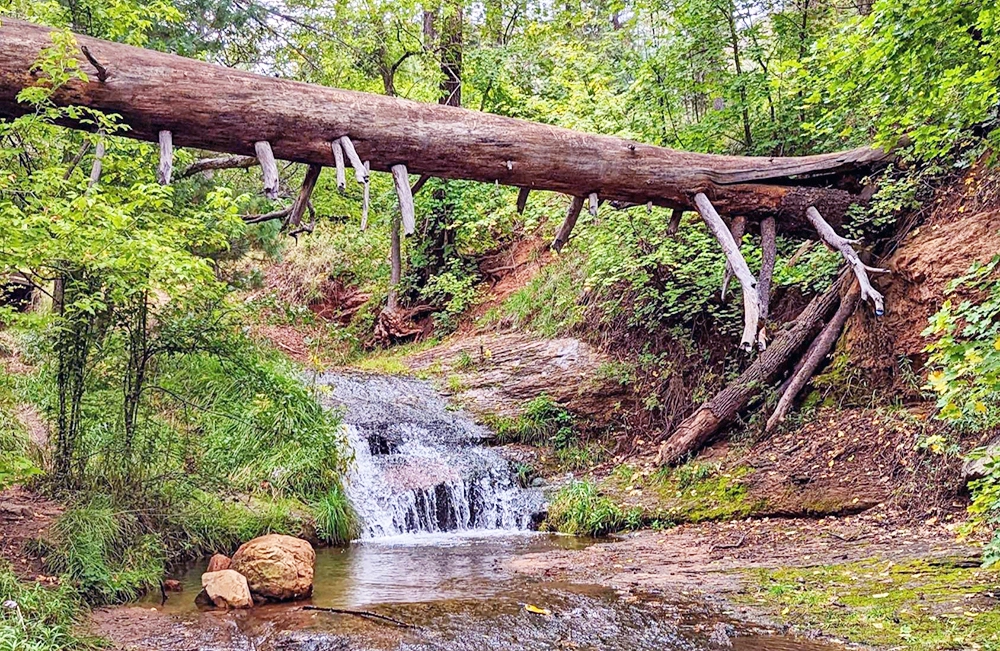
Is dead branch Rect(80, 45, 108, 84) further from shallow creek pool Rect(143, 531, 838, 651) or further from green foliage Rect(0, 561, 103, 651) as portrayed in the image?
shallow creek pool Rect(143, 531, 838, 651)

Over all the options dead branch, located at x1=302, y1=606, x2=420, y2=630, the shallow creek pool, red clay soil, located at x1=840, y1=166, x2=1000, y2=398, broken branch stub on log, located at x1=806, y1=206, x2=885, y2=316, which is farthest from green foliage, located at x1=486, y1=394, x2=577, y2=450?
dead branch, located at x1=302, y1=606, x2=420, y2=630

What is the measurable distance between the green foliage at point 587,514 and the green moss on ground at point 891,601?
2.72 m

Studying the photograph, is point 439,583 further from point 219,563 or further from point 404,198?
point 404,198

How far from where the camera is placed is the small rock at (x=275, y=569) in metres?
5.62

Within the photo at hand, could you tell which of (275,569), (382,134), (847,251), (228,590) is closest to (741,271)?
(847,251)

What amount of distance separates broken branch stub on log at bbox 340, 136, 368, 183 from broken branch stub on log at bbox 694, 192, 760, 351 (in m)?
3.00

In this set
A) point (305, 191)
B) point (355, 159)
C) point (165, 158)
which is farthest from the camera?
point (305, 191)

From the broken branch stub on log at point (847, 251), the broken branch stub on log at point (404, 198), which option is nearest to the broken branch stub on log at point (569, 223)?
the broken branch stub on log at point (404, 198)

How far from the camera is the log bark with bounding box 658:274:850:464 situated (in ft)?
30.8

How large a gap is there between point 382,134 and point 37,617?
3759 millimetres

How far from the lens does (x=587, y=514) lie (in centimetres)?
870

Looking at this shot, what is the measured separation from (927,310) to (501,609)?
564 cm

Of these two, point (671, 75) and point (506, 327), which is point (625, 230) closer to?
point (671, 75)

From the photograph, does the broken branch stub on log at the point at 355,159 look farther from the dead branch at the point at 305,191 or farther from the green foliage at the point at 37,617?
the green foliage at the point at 37,617
